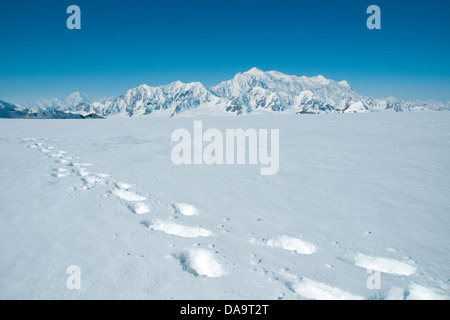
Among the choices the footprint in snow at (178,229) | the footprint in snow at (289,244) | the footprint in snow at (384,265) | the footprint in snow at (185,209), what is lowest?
the footprint in snow at (384,265)

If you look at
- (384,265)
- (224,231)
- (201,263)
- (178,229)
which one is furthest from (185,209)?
(384,265)

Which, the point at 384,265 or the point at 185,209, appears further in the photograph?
the point at 185,209

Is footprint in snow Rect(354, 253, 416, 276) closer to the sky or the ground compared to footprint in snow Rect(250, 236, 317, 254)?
closer to the ground

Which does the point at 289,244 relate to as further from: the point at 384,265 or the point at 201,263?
the point at 201,263

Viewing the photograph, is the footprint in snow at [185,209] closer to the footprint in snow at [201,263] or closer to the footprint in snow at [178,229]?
the footprint in snow at [178,229]

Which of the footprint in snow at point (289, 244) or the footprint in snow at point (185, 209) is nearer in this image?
the footprint in snow at point (289, 244)

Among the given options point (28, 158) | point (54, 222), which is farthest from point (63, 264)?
point (28, 158)

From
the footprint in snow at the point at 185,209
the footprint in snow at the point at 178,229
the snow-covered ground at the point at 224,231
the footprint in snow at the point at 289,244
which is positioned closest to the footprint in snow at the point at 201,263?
the snow-covered ground at the point at 224,231

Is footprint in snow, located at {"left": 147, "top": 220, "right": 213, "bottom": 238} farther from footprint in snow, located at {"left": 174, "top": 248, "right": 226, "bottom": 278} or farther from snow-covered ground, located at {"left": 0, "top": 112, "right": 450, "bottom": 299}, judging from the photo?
footprint in snow, located at {"left": 174, "top": 248, "right": 226, "bottom": 278}

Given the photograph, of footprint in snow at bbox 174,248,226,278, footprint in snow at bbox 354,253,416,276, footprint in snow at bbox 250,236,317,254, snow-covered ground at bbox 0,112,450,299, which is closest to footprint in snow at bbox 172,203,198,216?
snow-covered ground at bbox 0,112,450,299
